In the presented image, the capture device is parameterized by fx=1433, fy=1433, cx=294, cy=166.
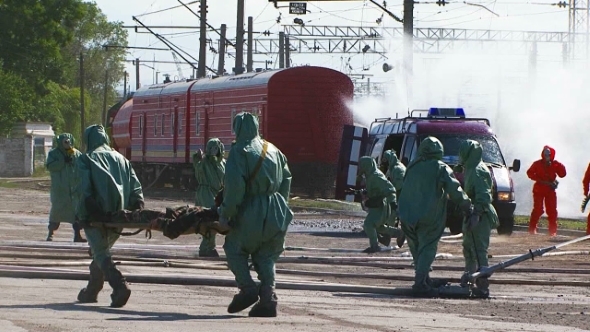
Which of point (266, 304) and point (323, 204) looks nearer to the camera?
point (266, 304)

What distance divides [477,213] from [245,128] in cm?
373

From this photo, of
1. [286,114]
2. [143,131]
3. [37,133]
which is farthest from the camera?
[37,133]

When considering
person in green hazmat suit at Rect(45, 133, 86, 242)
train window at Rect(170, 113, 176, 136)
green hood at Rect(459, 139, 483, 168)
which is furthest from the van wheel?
train window at Rect(170, 113, 176, 136)

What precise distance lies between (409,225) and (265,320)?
3.44m

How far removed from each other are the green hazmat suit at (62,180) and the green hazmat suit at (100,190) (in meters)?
8.66

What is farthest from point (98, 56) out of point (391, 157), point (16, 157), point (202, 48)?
point (391, 157)

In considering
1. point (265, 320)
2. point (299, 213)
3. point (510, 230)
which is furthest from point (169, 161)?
point (265, 320)

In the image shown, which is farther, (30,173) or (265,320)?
(30,173)

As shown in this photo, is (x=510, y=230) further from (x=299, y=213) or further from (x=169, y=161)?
(x=169, y=161)

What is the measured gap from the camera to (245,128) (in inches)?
480

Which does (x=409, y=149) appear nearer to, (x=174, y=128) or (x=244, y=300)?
(x=244, y=300)

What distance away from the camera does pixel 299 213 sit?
35219 millimetres

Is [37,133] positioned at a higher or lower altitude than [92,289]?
higher

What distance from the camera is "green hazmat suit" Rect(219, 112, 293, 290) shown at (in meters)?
12.0
